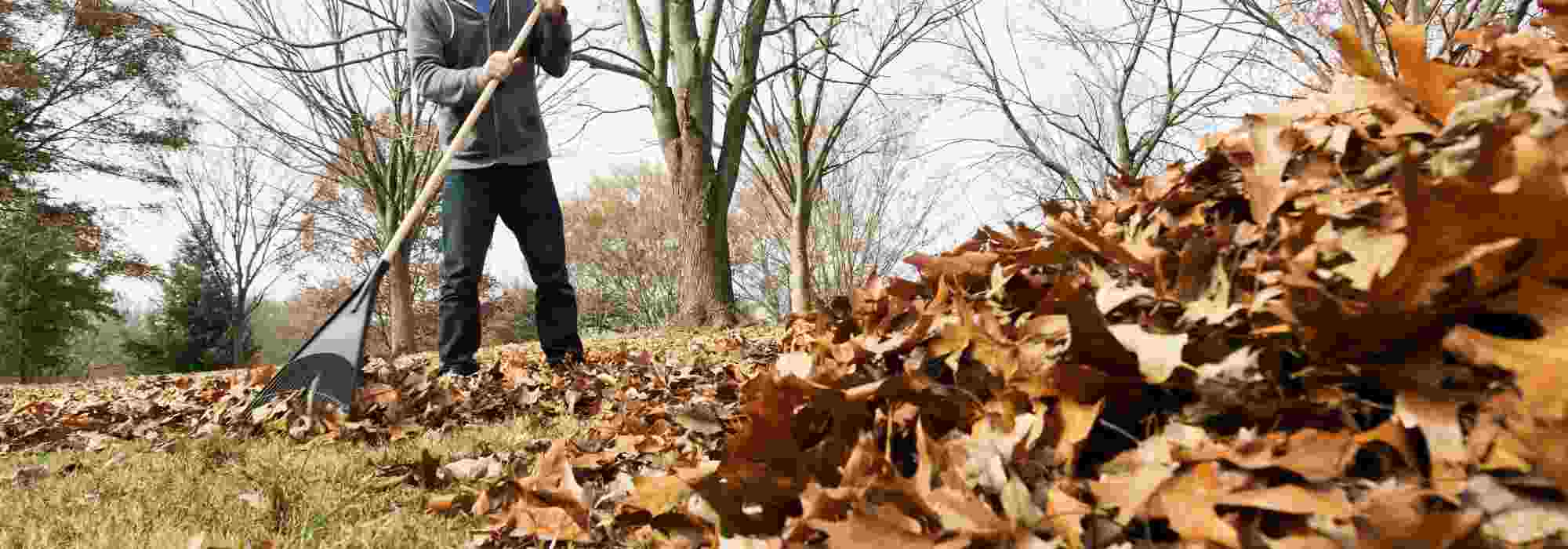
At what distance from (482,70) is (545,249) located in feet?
3.06

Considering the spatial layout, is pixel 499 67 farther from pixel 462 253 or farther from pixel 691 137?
pixel 691 137

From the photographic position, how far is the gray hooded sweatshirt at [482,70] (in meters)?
3.71

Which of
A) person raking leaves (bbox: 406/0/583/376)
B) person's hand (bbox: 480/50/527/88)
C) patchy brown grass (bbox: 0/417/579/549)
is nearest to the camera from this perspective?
patchy brown grass (bbox: 0/417/579/549)

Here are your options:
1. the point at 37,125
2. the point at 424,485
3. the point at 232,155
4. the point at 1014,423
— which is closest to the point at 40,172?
the point at 37,125

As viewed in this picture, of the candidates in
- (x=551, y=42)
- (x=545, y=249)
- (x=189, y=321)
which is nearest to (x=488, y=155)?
Result: (x=545, y=249)

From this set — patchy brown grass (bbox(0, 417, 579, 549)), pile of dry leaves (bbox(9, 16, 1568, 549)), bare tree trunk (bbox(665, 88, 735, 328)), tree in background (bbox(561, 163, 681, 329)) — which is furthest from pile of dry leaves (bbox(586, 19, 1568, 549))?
tree in background (bbox(561, 163, 681, 329))

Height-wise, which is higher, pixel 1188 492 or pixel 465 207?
pixel 465 207

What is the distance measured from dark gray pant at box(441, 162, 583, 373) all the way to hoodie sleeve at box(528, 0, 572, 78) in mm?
534

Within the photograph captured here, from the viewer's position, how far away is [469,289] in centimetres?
379

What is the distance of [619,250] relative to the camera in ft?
84.5

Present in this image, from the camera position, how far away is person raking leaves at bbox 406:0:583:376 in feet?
12.2

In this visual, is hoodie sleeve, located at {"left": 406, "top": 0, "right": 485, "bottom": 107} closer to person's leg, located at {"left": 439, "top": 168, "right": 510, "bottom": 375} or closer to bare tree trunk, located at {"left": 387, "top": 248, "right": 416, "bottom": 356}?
person's leg, located at {"left": 439, "top": 168, "right": 510, "bottom": 375}

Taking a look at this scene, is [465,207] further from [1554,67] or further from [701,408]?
[1554,67]

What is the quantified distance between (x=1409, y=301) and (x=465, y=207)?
3.71 m
